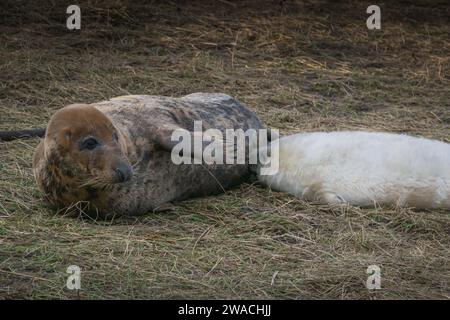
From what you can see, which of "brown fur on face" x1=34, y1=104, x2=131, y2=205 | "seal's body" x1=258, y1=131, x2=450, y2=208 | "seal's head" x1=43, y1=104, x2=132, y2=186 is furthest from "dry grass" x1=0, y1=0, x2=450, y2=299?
"seal's head" x1=43, y1=104, x2=132, y2=186

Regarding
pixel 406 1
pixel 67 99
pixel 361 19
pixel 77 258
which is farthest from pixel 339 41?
pixel 77 258

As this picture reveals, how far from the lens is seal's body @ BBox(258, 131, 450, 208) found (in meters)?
5.50

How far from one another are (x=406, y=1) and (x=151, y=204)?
7314 millimetres

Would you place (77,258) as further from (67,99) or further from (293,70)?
(293,70)

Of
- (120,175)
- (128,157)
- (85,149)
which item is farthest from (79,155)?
(128,157)

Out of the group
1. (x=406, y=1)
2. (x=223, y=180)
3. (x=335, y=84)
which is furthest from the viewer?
(x=406, y=1)

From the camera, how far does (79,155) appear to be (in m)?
4.91

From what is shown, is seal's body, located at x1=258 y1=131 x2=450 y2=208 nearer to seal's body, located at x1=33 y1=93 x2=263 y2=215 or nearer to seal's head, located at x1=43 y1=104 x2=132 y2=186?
seal's body, located at x1=33 y1=93 x2=263 y2=215

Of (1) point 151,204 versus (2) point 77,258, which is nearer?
(2) point 77,258

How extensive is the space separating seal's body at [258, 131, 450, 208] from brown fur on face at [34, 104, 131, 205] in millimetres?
1281

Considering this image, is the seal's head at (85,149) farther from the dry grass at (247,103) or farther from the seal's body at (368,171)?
the seal's body at (368,171)

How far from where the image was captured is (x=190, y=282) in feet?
14.2

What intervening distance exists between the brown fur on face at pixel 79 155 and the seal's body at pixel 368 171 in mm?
1281

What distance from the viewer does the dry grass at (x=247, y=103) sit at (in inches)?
174
